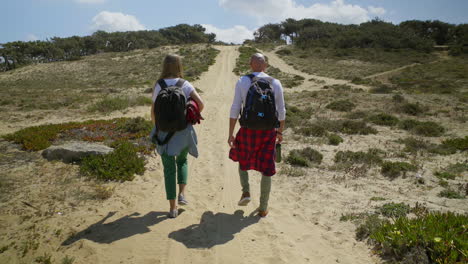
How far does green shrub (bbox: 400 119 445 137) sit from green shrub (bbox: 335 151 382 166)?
151 inches

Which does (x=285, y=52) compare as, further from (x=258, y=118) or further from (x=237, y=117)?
(x=258, y=118)

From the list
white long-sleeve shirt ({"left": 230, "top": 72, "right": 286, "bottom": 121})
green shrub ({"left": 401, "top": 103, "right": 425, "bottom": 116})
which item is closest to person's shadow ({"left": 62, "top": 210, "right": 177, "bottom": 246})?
white long-sleeve shirt ({"left": 230, "top": 72, "right": 286, "bottom": 121})

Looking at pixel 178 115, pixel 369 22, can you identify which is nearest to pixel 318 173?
pixel 178 115

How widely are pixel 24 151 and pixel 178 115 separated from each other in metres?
6.09

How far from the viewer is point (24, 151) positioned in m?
7.11

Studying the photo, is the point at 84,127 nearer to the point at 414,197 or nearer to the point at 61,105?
the point at 61,105

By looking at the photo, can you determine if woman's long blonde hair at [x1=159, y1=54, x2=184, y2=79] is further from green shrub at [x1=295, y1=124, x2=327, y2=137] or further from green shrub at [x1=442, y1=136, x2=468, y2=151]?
green shrub at [x1=442, y1=136, x2=468, y2=151]

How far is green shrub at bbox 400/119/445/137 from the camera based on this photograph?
9.79 m

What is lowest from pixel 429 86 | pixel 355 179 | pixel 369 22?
pixel 355 179

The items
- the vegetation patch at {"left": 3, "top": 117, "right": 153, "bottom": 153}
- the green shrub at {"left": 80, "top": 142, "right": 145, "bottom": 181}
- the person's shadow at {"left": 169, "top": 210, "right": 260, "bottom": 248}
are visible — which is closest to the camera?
the person's shadow at {"left": 169, "top": 210, "right": 260, "bottom": 248}

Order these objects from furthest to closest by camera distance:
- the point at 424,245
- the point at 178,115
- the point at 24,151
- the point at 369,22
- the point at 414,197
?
the point at 369,22, the point at 24,151, the point at 414,197, the point at 178,115, the point at 424,245

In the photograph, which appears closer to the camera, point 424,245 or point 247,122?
point 424,245

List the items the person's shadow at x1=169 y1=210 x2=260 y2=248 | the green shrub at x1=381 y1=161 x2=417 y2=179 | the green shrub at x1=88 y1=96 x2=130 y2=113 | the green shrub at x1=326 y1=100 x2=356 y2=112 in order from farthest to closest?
the green shrub at x1=88 y1=96 x2=130 y2=113, the green shrub at x1=326 y1=100 x2=356 y2=112, the green shrub at x1=381 y1=161 x2=417 y2=179, the person's shadow at x1=169 y1=210 x2=260 y2=248

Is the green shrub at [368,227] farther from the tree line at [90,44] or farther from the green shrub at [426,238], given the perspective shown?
the tree line at [90,44]
